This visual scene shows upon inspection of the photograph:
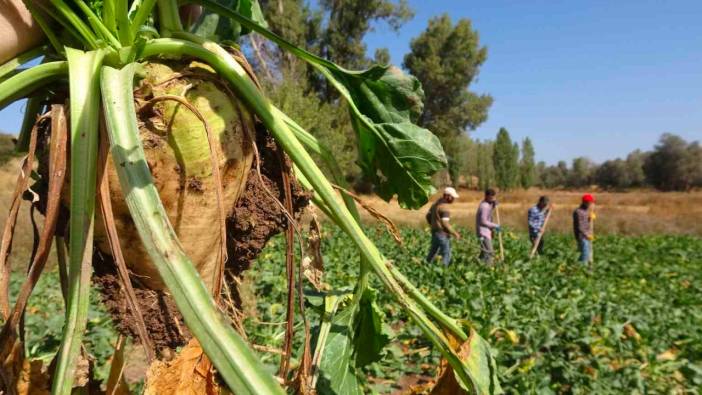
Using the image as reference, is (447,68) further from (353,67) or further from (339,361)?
(339,361)

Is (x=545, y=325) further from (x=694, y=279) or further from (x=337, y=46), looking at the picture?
(x=337, y=46)

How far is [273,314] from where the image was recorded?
580 centimetres

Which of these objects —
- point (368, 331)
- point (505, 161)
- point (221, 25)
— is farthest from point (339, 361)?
point (505, 161)

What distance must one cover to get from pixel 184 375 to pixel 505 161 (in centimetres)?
5926

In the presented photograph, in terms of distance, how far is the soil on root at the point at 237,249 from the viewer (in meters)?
1.17

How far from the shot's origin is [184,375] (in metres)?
0.95

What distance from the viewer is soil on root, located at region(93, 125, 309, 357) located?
117 centimetres

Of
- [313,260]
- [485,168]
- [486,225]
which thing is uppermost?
[485,168]

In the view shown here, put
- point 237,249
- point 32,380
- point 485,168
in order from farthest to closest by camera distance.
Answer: point 485,168 < point 237,249 < point 32,380

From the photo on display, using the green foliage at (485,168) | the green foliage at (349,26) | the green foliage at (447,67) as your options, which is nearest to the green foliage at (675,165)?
the green foliage at (485,168)

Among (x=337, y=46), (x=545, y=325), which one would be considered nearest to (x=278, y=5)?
(x=337, y=46)

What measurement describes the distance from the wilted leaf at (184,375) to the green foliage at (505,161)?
191ft

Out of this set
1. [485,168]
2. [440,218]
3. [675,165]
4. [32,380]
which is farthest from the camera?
[485,168]

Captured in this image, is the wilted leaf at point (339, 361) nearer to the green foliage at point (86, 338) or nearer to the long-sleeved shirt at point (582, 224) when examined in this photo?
the green foliage at point (86, 338)
